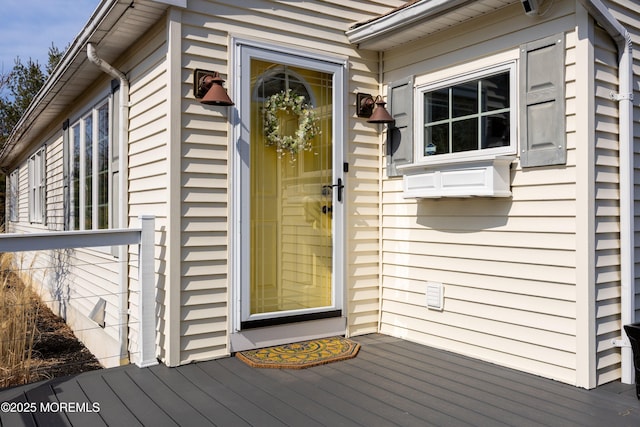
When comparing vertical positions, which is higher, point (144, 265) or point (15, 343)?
point (144, 265)

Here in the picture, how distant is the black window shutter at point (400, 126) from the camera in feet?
14.4

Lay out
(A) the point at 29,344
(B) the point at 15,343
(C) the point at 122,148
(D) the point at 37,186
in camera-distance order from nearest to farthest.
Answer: (B) the point at 15,343 < (A) the point at 29,344 < (C) the point at 122,148 < (D) the point at 37,186

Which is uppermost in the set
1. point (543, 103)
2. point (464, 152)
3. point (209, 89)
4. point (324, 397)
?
point (209, 89)

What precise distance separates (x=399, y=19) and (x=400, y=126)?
0.87 m

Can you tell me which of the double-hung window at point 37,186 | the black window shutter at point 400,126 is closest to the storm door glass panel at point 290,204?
the black window shutter at point 400,126

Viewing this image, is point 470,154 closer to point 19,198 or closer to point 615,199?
point 615,199

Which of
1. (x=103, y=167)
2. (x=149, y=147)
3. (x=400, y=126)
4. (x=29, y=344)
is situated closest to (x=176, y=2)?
(x=149, y=147)

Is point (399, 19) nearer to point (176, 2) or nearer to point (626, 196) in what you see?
point (176, 2)

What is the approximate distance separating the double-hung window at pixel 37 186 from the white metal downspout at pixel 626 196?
8.90 m

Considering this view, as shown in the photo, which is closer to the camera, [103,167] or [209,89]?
[209,89]

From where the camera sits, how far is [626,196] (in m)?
3.33

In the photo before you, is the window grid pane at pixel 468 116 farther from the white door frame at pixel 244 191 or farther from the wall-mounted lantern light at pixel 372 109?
the white door frame at pixel 244 191

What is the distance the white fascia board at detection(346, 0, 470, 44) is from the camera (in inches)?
148

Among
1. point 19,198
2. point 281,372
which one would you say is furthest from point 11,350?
point 19,198
